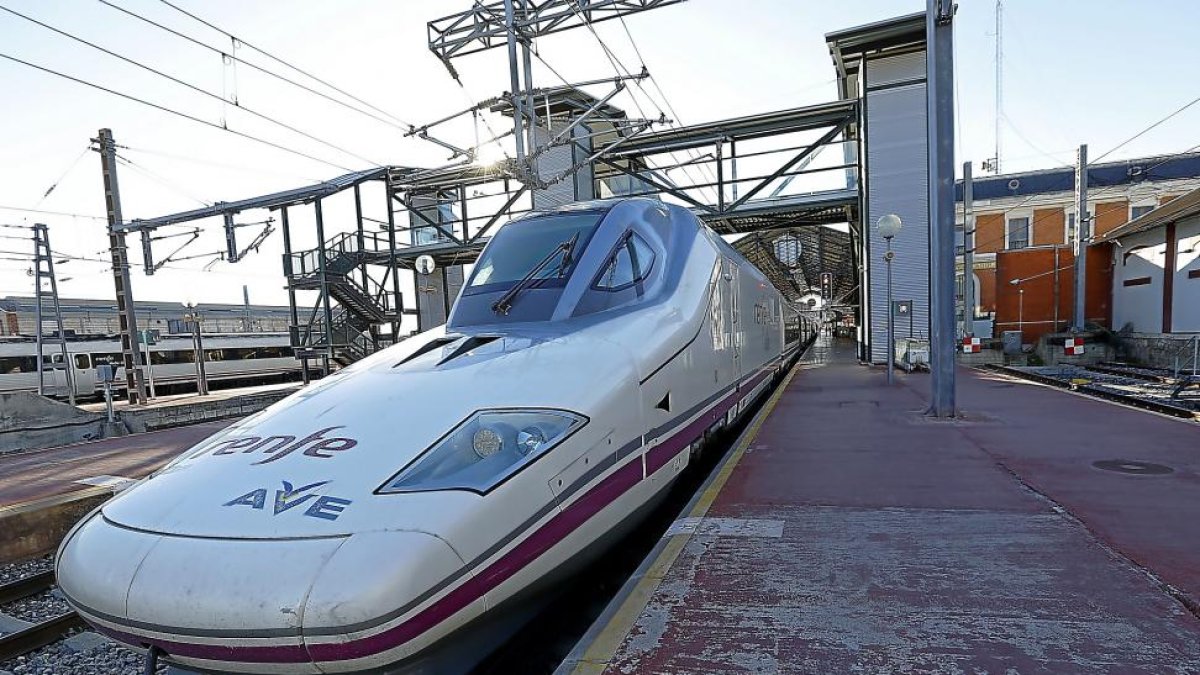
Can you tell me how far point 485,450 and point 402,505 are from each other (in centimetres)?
45

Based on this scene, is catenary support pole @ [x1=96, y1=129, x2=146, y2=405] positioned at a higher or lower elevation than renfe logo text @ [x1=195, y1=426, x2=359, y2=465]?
higher

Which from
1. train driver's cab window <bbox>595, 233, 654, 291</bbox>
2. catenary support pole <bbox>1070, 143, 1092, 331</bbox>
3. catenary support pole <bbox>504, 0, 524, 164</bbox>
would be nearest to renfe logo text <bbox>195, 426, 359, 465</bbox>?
train driver's cab window <bbox>595, 233, 654, 291</bbox>

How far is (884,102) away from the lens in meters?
15.8

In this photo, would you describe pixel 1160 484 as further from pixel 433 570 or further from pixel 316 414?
pixel 316 414

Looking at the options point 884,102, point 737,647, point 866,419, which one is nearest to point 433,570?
point 737,647

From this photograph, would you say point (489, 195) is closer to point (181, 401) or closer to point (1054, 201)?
point (181, 401)

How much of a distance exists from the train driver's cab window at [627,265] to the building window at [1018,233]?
127ft

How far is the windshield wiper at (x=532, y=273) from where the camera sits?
14.7 ft

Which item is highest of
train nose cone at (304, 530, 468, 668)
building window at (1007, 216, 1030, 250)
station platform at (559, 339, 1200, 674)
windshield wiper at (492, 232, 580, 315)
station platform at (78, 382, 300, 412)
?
building window at (1007, 216, 1030, 250)

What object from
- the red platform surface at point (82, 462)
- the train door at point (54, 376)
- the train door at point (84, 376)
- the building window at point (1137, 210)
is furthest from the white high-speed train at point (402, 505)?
the building window at point (1137, 210)

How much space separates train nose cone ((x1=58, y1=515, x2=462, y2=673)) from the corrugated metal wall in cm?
1638

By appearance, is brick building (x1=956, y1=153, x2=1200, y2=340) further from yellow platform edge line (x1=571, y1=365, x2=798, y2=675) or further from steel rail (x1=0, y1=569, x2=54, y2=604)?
steel rail (x1=0, y1=569, x2=54, y2=604)

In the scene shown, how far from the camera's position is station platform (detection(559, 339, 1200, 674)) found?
90.5 inches

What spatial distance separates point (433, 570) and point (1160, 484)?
5.36 metres
